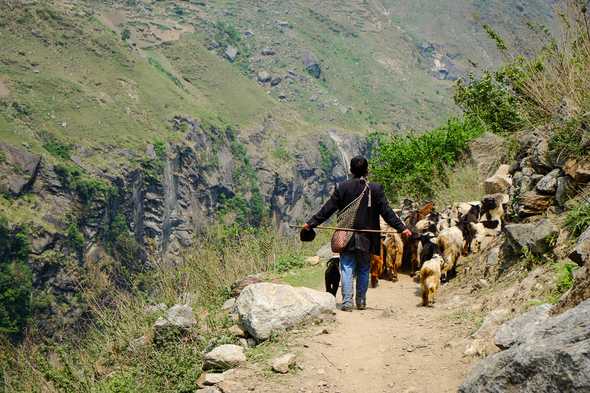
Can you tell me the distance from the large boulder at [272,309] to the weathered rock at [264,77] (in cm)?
16852

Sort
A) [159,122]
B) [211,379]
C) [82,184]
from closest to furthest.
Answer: [211,379], [82,184], [159,122]

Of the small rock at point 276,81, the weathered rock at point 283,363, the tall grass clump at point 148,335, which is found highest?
the weathered rock at point 283,363

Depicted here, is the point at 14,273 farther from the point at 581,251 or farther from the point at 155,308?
the point at 581,251

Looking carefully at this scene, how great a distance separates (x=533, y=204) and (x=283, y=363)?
3.43 metres

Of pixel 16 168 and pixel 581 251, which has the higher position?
pixel 581 251

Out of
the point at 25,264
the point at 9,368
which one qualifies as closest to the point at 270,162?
the point at 25,264

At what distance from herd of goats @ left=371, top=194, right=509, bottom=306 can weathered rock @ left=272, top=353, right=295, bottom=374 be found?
2.70m

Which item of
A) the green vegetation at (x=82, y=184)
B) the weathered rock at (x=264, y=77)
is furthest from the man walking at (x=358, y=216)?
the weathered rock at (x=264, y=77)

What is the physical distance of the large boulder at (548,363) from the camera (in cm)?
271

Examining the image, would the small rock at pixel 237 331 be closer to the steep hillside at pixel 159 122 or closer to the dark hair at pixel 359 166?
the dark hair at pixel 359 166

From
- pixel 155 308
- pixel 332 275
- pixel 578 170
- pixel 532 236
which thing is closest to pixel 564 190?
pixel 578 170

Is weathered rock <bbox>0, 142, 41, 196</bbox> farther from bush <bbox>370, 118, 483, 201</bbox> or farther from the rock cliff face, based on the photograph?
bush <bbox>370, 118, 483, 201</bbox>

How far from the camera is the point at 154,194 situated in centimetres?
10388

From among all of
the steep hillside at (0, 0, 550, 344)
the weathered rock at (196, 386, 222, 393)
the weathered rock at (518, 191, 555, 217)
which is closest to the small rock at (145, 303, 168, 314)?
the weathered rock at (196, 386, 222, 393)
